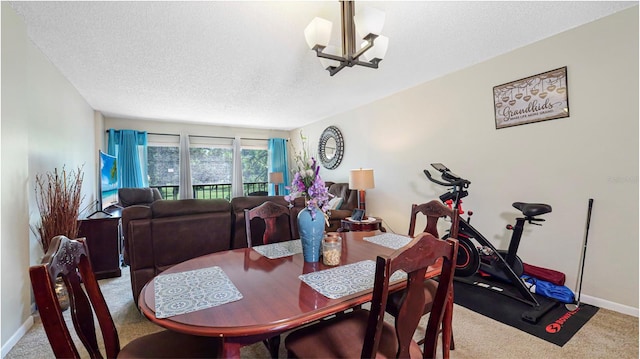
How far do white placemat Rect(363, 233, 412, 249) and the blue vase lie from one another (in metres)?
0.55

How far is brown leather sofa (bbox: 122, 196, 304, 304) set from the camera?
83.9 inches

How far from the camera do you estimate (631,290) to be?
2111 mm

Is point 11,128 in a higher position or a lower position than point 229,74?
lower

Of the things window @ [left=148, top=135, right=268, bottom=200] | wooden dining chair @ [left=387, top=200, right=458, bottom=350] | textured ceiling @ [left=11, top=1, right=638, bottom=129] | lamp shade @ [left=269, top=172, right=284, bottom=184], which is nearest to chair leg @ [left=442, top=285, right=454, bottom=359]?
wooden dining chair @ [left=387, top=200, right=458, bottom=350]

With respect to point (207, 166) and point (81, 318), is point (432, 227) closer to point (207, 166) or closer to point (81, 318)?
point (81, 318)

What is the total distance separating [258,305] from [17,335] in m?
2.18

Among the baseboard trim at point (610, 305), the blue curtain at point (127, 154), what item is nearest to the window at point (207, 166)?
the blue curtain at point (127, 154)

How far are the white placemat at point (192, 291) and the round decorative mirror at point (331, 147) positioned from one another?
13.5 feet

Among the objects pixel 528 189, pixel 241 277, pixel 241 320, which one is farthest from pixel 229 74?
pixel 528 189

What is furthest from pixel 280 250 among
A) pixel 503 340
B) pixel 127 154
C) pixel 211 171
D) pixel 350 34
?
pixel 211 171

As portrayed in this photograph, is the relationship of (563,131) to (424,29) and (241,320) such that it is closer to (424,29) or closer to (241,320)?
(424,29)

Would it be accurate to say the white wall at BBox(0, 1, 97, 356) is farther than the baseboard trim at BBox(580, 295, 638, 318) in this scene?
No

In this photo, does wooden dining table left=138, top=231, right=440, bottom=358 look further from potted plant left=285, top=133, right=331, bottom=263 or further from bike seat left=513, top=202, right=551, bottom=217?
bike seat left=513, top=202, right=551, bottom=217

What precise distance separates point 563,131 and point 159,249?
3.63m
